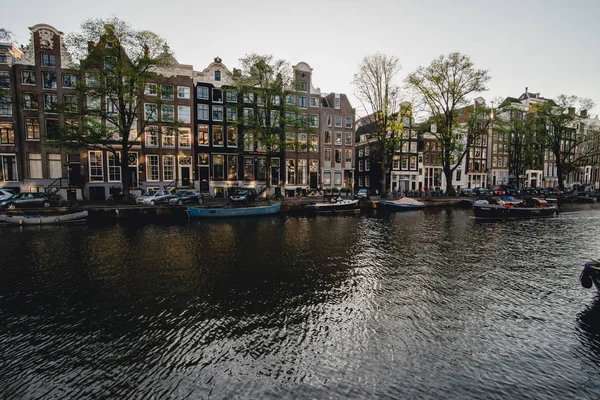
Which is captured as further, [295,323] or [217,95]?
[217,95]

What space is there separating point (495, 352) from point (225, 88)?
45.8 meters

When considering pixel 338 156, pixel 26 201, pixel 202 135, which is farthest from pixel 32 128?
pixel 338 156

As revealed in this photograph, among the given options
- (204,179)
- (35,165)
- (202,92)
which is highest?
(202,92)

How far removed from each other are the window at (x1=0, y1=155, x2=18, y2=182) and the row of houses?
107 millimetres

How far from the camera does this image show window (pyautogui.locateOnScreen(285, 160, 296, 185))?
51831 mm

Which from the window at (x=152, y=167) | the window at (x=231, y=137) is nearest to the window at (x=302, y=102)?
the window at (x=231, y=137)

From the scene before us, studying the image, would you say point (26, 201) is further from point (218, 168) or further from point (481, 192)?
point (481, 192)

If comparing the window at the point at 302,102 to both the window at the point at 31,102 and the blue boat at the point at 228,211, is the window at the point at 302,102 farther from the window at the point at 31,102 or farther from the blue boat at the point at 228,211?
the window at the point at 31,102

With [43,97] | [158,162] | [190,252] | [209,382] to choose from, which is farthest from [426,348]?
[43,97]

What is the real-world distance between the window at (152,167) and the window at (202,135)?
6856 mm

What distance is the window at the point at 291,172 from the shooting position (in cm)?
5183

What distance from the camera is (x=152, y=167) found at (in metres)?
43.1

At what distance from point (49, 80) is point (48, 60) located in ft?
8.65

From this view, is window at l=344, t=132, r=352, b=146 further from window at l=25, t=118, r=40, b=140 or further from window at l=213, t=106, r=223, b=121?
window at l=25, t=118, r=40, b=140
